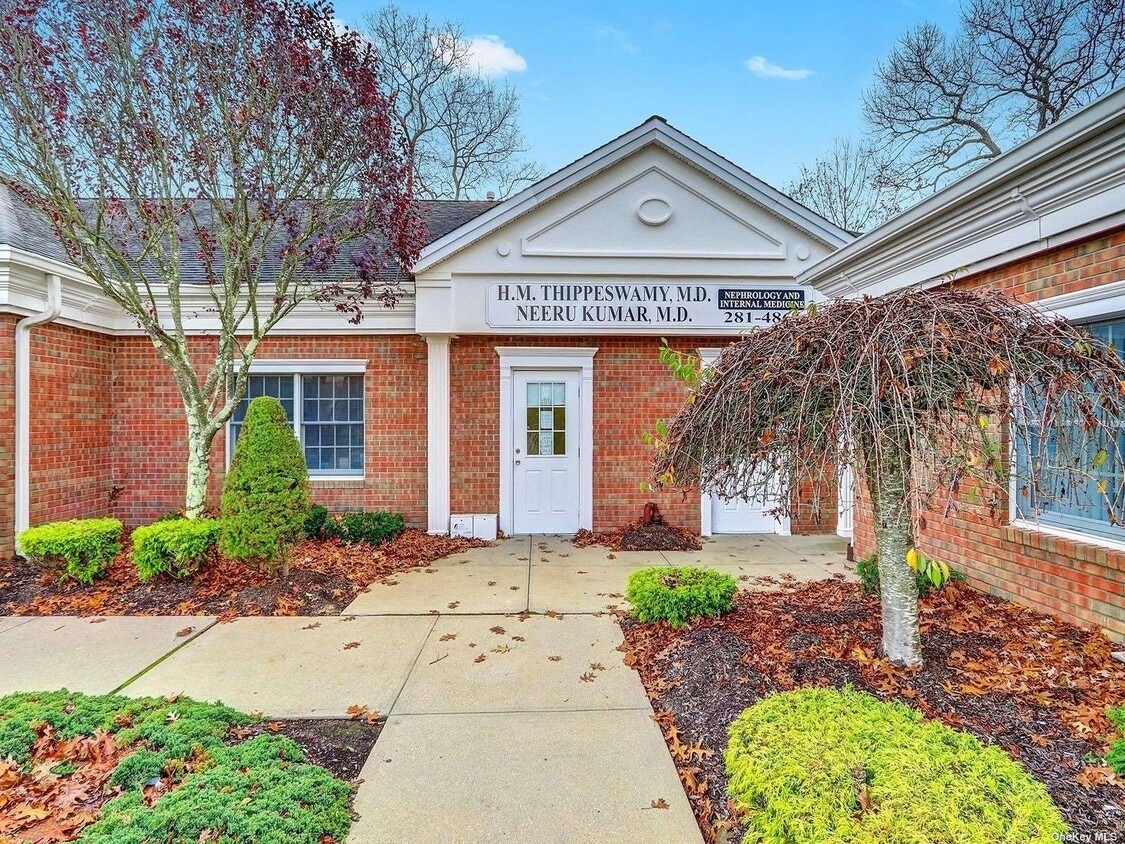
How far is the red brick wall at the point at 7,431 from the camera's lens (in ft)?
20.8

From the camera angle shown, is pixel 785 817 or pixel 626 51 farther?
pixel 626 51

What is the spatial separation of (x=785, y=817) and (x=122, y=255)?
7.58 metres

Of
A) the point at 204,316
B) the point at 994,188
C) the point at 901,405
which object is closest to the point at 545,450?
the point at 204,316

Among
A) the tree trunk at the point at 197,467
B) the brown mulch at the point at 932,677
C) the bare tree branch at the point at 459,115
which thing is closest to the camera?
the brown mulch at the point at 932,677

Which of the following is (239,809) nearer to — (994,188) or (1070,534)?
(1070,534)

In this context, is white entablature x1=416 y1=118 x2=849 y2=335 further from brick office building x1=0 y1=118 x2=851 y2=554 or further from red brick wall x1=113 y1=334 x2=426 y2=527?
red brick wall x1=113 y1=334 x2=426 y2=527

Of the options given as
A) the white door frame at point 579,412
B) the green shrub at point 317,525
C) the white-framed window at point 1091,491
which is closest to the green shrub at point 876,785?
the white-framed window at point 1091,491

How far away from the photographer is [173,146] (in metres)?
5.70

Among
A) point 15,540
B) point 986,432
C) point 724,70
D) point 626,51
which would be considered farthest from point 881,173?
point 15,540

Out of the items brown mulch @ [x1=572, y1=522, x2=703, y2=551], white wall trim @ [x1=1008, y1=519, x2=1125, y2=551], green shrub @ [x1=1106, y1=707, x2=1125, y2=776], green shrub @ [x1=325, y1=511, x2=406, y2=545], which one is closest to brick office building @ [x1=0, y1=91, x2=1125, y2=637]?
brown mulch @ [x1=572, y1=522, x2=703, y2=551]

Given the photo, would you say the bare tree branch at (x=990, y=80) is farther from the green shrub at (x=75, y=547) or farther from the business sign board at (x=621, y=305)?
the green shrub at (x=75, y=547)

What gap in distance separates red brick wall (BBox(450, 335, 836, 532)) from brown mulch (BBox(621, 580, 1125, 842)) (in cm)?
355

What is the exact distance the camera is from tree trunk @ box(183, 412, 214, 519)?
6.07 meters

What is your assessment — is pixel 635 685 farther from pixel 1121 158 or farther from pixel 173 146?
pixel 173 146
